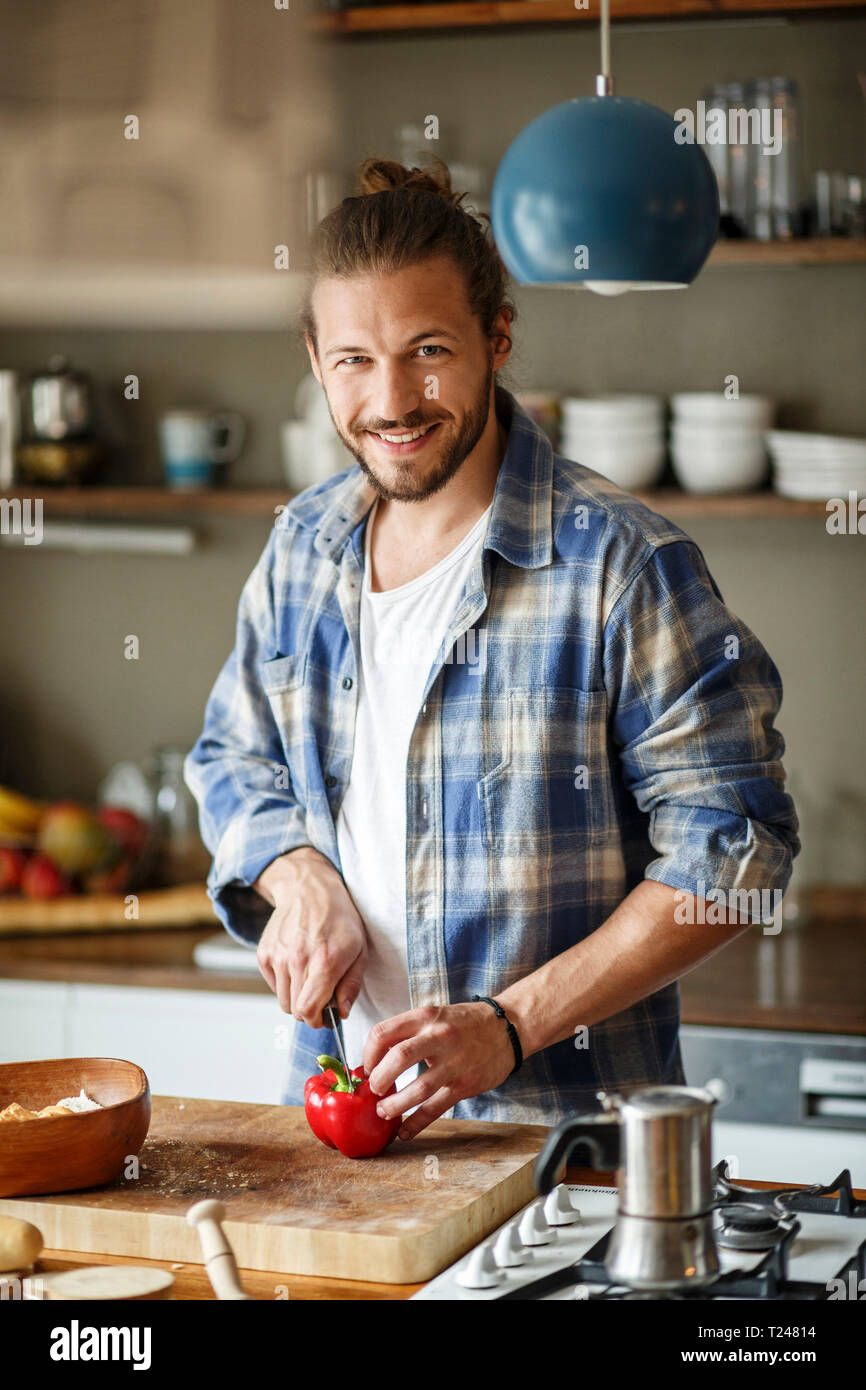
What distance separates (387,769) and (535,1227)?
1.83 feet

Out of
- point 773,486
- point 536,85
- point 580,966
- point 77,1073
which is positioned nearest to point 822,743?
point 773,486

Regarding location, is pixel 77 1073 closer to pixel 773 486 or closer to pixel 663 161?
pixel 663 161

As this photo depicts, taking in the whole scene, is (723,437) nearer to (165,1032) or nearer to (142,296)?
(142,296)

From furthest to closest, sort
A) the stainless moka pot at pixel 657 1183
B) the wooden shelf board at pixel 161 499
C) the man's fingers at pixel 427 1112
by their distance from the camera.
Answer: the wooden shelf board at pixel 161 499 → the man's fingers at pixel 427 1112 → the stainless moka pot at pixel 657 1183

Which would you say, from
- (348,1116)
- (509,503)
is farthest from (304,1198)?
(509,503)

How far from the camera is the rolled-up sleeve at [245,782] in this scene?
1646 mm

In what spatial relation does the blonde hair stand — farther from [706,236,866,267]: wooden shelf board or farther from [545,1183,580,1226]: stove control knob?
[706,236,866,267]: wooden shelf board

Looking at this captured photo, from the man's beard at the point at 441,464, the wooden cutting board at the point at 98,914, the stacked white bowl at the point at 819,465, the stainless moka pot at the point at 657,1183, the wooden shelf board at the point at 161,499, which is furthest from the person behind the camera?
the wooden shelf board at the point at 161,499

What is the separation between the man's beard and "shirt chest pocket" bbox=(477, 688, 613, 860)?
22 centimetres

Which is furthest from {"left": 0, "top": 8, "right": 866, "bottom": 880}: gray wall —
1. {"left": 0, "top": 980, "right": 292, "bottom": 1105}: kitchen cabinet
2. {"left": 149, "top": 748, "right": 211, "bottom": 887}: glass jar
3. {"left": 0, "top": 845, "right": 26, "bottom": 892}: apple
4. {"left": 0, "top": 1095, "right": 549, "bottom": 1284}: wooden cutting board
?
{"left": 0, "top": 1095, "right": 549, "bottom": 1284}: wooden cutting board

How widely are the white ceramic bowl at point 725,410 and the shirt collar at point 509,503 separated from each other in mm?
937

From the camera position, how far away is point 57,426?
2.94 meters

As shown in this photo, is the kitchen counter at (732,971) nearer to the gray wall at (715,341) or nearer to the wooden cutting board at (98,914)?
the wooden cutting board at (98,914)

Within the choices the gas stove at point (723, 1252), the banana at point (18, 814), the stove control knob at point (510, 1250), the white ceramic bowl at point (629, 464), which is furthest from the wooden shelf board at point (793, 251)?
the stove control knob at point (510, 1250)
